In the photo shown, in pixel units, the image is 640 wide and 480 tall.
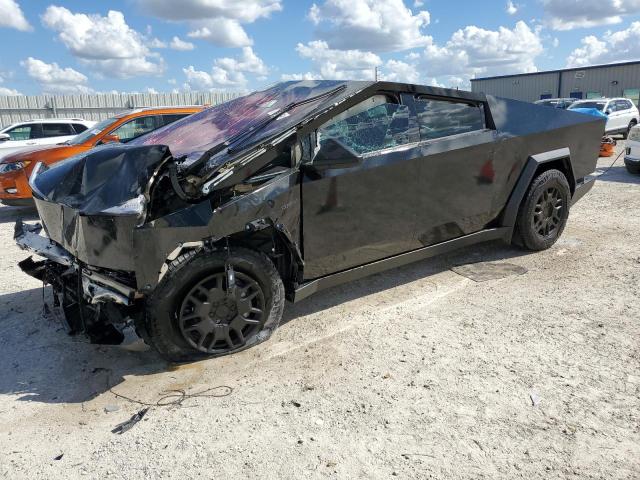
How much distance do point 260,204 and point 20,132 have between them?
36.3 ft

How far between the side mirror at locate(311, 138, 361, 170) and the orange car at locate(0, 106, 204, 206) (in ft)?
14.8

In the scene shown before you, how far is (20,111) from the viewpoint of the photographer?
66.2ft

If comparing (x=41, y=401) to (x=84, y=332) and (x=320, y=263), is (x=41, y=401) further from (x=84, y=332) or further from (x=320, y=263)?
(x=320, y=263)

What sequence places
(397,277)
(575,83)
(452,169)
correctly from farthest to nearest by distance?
(575,83) < (397,277) < (452,169)

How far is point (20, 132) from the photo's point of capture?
38.4ft

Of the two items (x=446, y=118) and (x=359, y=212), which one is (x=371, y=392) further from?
(x=446, y=118)

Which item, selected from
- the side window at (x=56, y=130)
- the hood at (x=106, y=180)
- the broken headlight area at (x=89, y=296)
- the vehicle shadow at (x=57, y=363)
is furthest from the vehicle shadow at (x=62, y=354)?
the side window at (x=56, y=130)

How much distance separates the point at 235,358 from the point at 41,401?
3.81 feet

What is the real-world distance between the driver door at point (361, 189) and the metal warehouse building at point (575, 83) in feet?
89.5

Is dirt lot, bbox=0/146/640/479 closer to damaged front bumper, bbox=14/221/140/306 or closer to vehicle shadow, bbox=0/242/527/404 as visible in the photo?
vehicle shadow, bbox=0/242/527/404

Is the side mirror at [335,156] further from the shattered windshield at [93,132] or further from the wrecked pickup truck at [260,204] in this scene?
the shattered windshield at [93,132]

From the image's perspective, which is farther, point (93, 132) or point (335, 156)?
point (93, 132)

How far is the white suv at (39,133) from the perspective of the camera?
11.4m

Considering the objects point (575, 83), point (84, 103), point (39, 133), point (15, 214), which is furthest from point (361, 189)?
point (575, 83)
